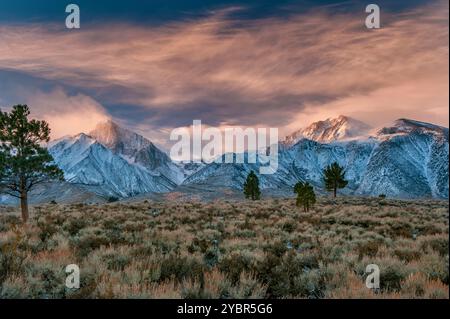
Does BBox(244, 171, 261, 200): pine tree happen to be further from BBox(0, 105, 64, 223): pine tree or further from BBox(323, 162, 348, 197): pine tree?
BBox(0, 105, 64, 223): pine tree

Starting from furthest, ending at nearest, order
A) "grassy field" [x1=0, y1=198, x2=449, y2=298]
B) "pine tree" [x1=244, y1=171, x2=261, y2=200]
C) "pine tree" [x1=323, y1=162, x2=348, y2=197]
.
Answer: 1. "pine tree" [x1=323, y1=162, x2=348, y2=197]
2. "pine tree" [x1=244, y1=171, x2=261, y2=200]
3. "grassy field" [x1=0, y1=198, x2=449, y2=298]

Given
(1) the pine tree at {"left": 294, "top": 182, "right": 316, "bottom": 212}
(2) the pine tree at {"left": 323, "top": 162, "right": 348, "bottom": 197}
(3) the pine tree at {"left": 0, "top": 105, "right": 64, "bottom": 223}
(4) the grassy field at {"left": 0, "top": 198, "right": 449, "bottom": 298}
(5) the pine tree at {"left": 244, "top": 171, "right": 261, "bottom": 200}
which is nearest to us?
(4) the grassy field at {"left": 0, "top": 198, "right": 449, "bottom": 298}

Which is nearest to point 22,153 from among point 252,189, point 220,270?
point 220,270

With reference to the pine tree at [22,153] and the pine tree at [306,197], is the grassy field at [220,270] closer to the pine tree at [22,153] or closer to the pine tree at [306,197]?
the pine tree at [22,153]

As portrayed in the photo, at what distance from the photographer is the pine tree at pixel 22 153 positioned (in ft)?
64.6

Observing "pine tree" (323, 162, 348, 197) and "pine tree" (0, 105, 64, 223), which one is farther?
"pine tree" (323, 162, 348, 197)

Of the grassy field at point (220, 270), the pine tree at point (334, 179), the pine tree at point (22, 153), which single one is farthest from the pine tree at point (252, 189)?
the grassy field at point (220, 270)

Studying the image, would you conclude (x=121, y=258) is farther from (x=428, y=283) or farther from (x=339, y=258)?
(x=428, y=283)

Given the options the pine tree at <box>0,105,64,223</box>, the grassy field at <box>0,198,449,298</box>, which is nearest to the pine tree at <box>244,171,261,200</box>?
the pine tree at <box>0,105,64,223</box>

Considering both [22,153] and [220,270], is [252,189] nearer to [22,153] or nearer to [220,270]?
[22,153]

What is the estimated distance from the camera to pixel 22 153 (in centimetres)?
2011

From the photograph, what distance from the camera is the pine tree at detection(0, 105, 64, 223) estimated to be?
19.7 meters
